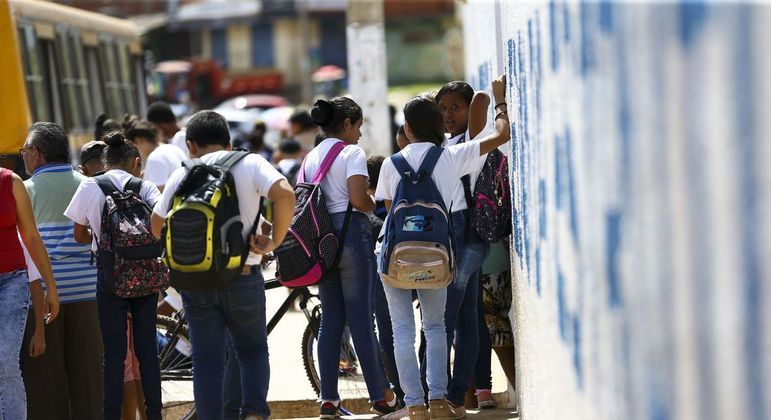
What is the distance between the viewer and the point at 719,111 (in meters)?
1.87

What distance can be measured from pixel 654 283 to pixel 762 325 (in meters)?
0.40

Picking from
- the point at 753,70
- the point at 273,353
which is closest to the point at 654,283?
the point at 753,70

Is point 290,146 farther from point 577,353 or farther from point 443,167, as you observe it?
point 577,353

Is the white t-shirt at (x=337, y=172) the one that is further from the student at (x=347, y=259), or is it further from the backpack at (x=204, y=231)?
the backpack at (x=204, y=231)

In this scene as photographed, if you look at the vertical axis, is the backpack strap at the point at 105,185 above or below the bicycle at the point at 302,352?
above

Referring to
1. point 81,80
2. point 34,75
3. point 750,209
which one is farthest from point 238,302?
point 81,80

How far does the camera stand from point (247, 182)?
203 inches

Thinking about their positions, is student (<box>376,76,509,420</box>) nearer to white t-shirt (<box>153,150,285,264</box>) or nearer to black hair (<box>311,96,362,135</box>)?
black hair (<box>311,96,362,135</box>)

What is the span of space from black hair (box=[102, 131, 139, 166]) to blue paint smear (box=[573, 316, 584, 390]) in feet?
11.7

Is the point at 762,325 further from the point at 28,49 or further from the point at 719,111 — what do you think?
the point at 28,49

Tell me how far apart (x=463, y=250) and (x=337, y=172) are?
73cm

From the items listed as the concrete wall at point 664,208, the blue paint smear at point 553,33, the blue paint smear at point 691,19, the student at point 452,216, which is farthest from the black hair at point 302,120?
the blue paint smear at point 691,19

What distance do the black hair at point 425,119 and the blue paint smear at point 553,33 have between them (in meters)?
2.09

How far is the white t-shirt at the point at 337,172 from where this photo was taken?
19.9 feet
